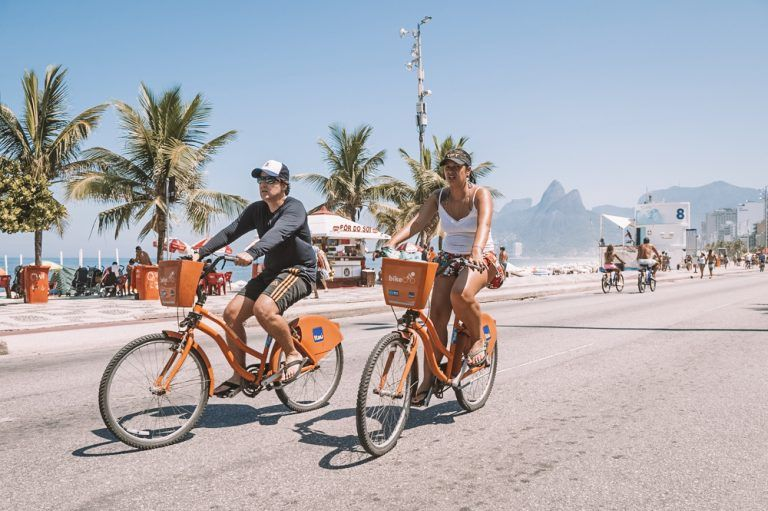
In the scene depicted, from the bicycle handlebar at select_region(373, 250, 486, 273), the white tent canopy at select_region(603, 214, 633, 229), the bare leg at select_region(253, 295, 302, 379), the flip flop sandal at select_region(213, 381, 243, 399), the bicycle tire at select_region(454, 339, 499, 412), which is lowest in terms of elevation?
the bicycle tire at select_region(454, 339, 499, 412)

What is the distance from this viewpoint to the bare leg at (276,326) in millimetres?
4336

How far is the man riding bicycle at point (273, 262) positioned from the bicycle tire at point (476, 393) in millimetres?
1284

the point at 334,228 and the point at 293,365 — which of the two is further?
the point at 334,228

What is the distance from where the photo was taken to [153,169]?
21.3 meters

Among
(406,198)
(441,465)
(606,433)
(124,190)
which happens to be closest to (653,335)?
(606,433)

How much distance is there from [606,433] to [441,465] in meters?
1.41

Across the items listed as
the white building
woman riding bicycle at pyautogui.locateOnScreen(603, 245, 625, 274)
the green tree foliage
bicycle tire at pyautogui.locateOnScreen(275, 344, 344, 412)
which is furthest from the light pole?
the white building

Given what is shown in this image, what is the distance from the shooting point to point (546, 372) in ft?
22.0

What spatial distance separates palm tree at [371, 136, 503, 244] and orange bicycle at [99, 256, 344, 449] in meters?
24.5

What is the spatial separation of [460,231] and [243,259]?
5.44ft

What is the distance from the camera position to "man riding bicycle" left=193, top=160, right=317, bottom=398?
4359 millimetres

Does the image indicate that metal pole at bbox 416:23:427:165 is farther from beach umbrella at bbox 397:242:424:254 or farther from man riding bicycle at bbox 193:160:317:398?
man riding bicycle at bbox 193:160:317:398

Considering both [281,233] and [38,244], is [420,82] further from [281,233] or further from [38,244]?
[281,233]

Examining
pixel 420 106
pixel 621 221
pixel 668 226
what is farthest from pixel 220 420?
pixel 668 226
